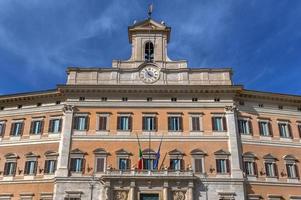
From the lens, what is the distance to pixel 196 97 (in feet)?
133

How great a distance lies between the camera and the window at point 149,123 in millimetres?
38875

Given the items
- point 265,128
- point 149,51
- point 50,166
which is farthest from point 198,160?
point 50,166

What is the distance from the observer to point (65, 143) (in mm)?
37875

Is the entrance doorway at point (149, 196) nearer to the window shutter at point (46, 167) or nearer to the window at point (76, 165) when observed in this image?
the window at point (76, 165)

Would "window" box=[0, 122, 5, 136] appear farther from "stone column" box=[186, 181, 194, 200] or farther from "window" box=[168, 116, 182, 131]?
"stone column" box=[186, 181, 194, 200]

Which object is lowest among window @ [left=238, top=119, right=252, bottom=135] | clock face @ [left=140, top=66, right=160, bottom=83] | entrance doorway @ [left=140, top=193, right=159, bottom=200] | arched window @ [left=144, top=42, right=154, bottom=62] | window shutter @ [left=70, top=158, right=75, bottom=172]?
entrance doorway @ [left=140, top=193, right=159, bottom=200]

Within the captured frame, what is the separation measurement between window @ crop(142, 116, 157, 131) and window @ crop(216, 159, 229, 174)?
6.85m

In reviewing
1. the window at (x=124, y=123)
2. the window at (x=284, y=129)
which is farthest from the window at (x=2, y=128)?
the window at (x=284, y=129)

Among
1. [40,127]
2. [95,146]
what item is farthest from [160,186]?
[40,127]

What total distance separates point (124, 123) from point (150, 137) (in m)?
2.95

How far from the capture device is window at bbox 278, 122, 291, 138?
133 ft

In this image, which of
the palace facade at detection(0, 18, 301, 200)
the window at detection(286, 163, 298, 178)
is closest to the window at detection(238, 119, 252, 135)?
the palace facade at detection(0, 18, 301, 200)

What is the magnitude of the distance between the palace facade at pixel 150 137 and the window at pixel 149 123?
98mm

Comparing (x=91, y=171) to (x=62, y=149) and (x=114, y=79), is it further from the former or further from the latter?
(x=114, y=79)
